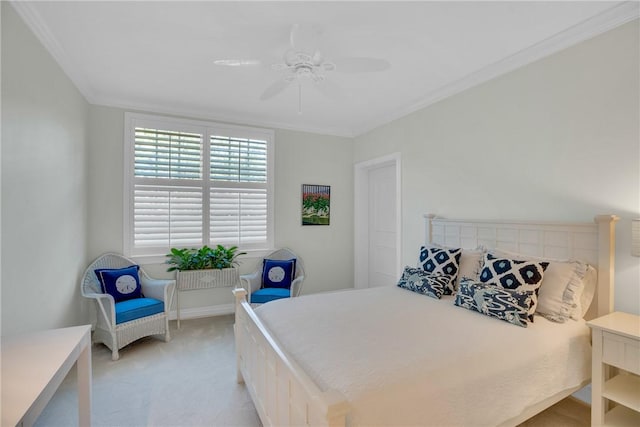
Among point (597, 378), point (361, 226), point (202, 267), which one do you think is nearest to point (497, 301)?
point (597, 378)

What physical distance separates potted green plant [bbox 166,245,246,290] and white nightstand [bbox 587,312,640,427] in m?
3.40

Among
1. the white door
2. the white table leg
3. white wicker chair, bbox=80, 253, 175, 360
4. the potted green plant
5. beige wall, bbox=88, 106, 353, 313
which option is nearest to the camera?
the white table leg

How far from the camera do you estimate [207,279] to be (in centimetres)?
375

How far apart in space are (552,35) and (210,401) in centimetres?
374

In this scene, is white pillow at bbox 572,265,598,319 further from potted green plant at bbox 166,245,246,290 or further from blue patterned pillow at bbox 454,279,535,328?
potted green plant at bbox 166,245,246,290

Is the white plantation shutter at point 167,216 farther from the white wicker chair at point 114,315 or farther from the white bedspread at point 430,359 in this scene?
the white bedspread at point 430,359

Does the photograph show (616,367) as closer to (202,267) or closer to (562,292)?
(562,292)

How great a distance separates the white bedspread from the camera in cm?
135

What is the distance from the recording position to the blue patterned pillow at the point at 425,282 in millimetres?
2590

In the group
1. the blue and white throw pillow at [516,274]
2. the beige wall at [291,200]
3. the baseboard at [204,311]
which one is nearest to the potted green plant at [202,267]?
the beige wall at [291,200]

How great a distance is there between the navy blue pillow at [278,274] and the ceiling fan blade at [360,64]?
2.48 metres

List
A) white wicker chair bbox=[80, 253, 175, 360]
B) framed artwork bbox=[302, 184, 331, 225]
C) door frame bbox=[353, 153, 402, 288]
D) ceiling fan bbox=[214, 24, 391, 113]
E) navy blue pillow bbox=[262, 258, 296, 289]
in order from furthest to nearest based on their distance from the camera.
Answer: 1. door frame bbox=[353, 153, 402, 288]
2. framed artwork bbox=[302, 184, 331, 225]
3. navy blue pillow bbox=[262, 258, 296, 289]
4. white wicker chair bbox=[80, 253, 175, 360]
5. ceiling fan bbox=[214, 24, 391, 113]

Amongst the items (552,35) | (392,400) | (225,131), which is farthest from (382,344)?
(225,131)

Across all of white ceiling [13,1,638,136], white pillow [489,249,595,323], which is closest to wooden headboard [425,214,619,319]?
white pillow [489,249,595,323]
